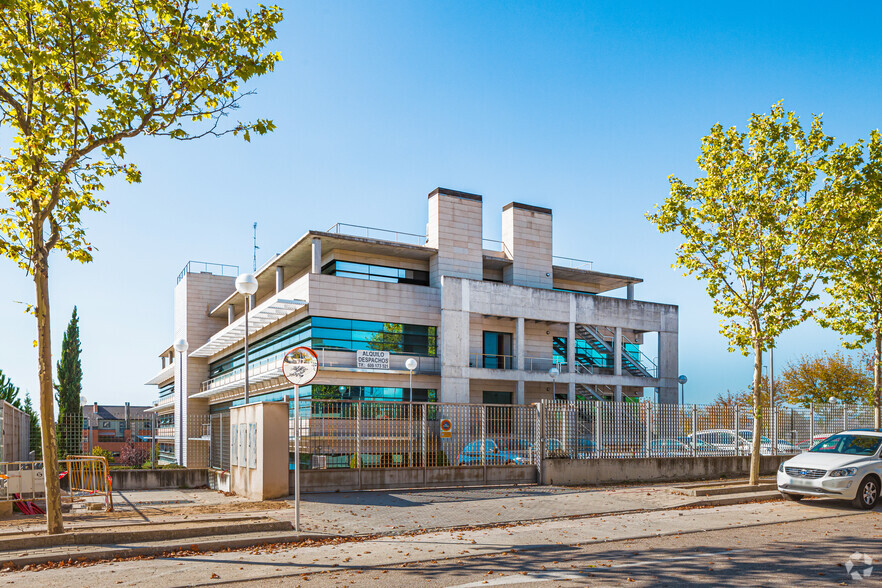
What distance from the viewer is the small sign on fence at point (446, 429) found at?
58.3 ft

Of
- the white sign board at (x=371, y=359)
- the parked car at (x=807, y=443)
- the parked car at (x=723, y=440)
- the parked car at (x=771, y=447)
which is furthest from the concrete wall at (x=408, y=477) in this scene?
the white sign board at (x=371, y=359)

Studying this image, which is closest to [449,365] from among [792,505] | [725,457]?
[725,457]

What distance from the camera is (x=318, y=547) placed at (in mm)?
10594

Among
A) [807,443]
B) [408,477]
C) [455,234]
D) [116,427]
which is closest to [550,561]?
[408,477]

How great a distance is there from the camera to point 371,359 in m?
Result: 36.8

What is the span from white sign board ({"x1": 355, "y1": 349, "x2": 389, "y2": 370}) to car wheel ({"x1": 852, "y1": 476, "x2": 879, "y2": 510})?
24866mm

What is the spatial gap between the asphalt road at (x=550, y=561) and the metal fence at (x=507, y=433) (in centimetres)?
555

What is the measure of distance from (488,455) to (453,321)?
2058cm

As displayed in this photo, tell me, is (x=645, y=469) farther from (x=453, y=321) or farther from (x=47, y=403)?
(x=453, y=321)

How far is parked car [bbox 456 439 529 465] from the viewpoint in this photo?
18.2 meters

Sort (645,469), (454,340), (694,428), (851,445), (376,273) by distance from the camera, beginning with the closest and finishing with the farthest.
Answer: (851,445)
(645,469)
(694,428)
(454,340)
(376,273)

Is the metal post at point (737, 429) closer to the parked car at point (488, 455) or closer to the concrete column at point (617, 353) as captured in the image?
the parked car at point (488, 455)

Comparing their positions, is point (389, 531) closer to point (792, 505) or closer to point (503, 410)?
point (503, 410)

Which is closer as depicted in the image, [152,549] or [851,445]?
[152,549]
